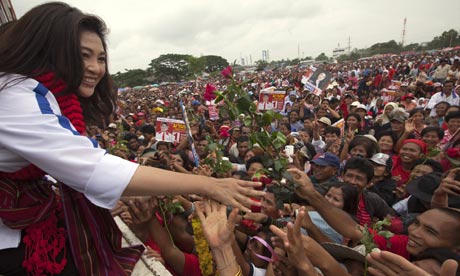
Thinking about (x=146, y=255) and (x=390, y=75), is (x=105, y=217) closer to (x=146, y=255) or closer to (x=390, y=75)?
(x=146, y=255)

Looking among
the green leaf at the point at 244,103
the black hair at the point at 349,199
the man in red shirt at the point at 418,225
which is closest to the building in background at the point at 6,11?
the green leaf at the point at 244,103

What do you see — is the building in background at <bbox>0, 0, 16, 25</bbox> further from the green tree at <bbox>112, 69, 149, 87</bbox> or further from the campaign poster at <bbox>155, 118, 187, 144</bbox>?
the green tree at <bbox>112, 69, 149, 87</bbox>

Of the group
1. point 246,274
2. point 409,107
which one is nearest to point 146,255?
point 246,274

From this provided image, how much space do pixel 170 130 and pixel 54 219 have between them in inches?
190

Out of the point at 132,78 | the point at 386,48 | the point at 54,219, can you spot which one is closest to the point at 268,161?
the point at 54,219

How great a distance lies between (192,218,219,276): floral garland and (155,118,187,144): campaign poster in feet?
13.7

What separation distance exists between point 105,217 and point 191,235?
1.34 m

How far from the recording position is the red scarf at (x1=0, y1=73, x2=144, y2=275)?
1.28m

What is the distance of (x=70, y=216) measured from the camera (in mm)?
1386

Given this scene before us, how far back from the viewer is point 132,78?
63281 millimetres

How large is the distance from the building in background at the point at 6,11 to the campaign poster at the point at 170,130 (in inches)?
126

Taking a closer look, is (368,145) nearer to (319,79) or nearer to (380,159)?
(380,159)

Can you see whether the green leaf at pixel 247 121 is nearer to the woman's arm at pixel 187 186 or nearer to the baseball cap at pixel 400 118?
the woman's arm at pixel 187 186

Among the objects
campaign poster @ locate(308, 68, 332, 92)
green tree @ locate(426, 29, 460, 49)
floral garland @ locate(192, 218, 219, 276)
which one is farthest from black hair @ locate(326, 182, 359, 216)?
green tree @ locate(426, 29, 460, 49)
